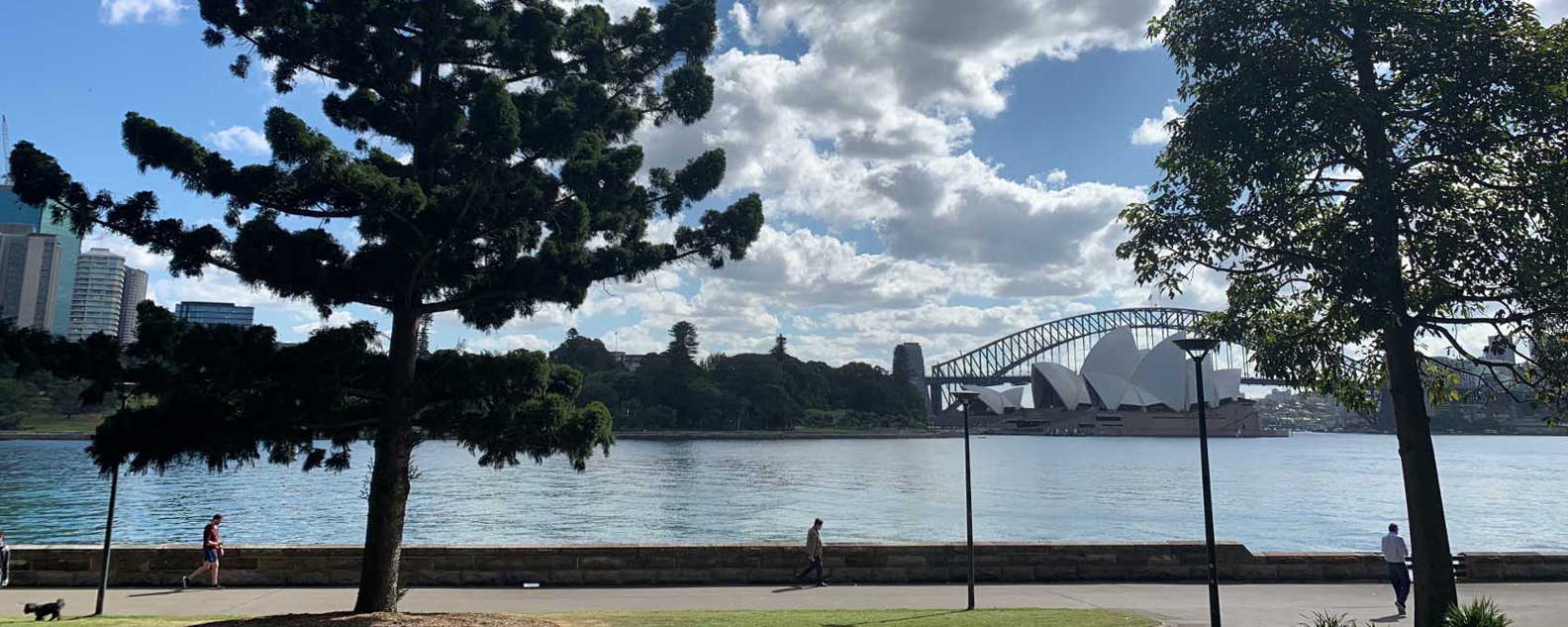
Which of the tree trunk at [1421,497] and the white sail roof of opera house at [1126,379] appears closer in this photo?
the tree trunk at [1421,497]

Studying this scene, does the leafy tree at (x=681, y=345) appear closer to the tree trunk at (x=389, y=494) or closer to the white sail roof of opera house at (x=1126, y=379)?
the white sail roof of opera house at (x=1126, y=379)

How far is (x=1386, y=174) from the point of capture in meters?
9.56

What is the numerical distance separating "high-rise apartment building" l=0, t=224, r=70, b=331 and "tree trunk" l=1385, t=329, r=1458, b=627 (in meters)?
174

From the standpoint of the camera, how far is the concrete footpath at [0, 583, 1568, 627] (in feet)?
43.6

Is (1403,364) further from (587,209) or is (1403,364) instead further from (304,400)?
(304,400)

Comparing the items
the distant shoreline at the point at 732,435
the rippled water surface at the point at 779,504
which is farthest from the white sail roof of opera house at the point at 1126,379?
the rippled water surface at the point at 779,504

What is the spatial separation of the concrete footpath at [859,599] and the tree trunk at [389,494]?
229 centimetres

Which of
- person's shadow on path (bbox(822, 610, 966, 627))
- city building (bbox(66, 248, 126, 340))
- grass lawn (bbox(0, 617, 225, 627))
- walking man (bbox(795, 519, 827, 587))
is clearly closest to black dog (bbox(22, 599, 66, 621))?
grass lawn (bbox(0, 617, 225, 627))

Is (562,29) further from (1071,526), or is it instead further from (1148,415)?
(1148,415)

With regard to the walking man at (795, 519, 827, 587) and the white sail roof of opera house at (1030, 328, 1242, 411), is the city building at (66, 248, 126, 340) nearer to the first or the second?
the white sail roof of opera house at (1030, 328, 1242, 411)

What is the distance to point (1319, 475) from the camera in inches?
3265

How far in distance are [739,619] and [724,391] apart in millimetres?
139548

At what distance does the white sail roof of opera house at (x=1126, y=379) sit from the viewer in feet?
543

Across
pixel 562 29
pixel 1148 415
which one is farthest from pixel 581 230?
pixel 1148 415
